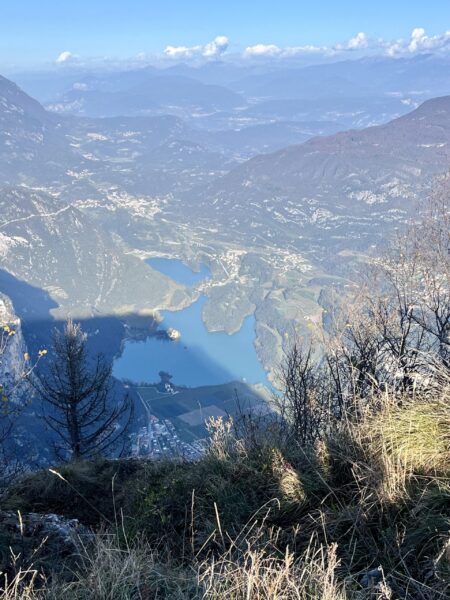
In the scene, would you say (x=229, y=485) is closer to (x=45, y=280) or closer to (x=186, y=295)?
(x=186, y=295)

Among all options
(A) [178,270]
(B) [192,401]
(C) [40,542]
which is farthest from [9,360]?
(A) [178,270]

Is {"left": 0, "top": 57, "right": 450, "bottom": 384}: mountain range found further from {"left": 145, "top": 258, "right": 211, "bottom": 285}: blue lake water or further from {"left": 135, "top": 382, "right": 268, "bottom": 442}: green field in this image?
{"left": 135, "top": 382, "right": 268, "bottom": 442}: green field

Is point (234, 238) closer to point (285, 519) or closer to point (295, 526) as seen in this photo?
point (285, 519)

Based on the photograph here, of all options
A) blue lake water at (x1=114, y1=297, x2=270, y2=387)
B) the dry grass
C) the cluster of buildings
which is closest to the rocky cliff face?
the dry grass

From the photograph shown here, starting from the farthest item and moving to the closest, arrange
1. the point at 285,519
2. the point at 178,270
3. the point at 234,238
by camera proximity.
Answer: the point at 234,238
the point at 178,270
the point at 285,519

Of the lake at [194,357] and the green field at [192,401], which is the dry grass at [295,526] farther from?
the lake at [194,357]

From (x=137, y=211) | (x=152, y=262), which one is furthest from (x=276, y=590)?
(x=137, y=211)

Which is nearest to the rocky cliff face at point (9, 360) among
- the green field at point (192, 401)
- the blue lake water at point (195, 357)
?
the green field at point (192, 401)
